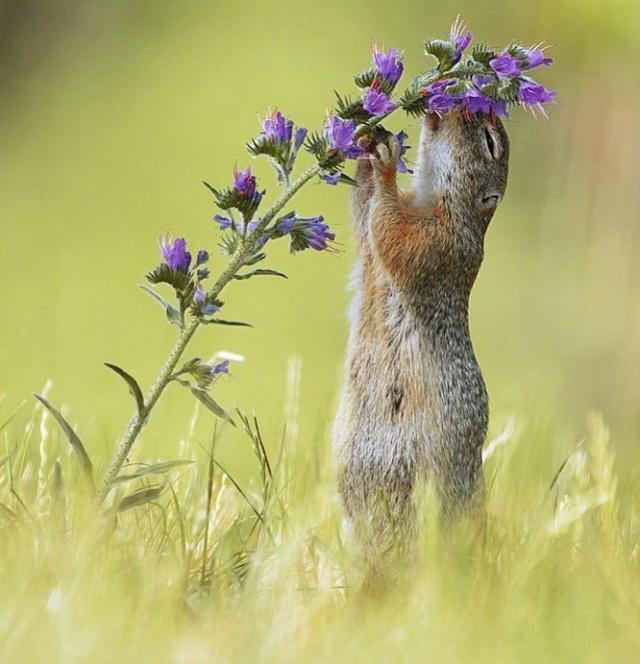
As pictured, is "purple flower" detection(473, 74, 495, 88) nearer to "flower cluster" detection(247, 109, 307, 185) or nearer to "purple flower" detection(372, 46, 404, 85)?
"purple flower" detection(372, 46, 404, 85)

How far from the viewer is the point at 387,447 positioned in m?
3.66

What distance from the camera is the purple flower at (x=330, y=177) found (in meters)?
3.28

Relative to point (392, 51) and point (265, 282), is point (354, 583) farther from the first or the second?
point (265, 282)

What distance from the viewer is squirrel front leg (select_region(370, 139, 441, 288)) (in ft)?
12.7

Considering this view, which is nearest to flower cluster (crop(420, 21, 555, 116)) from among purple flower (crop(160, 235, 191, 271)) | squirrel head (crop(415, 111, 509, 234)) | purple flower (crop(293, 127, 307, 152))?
purple flower (crop(293, 127, 307, 152))

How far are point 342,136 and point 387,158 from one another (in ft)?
2.02

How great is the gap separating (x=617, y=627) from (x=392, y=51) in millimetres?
1451

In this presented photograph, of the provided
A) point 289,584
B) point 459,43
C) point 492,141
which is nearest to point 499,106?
point 459,43

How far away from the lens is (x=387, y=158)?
12.7ft

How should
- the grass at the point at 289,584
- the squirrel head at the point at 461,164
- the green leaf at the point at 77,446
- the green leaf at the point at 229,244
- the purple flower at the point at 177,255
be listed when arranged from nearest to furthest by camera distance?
the grass at the point at 289,584 → the green leaf at the point at 77,446 → the purple flower at the point at 177,255 → the green leaf at the point at 229,244 → the squirrel head at the point at 461,164

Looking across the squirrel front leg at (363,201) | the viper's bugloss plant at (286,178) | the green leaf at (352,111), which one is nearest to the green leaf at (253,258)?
the viper's bugloss plant at (286,178)

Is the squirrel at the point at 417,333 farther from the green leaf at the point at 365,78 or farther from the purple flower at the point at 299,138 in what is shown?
the purple flower at the point at 299,138

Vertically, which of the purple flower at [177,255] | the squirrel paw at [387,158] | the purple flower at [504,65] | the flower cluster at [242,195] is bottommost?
the purple flower at [177,255]

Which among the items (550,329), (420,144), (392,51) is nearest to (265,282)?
(550,329)
